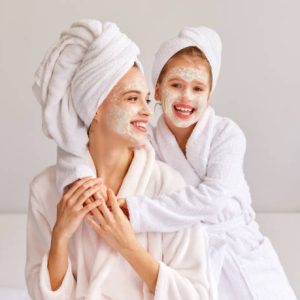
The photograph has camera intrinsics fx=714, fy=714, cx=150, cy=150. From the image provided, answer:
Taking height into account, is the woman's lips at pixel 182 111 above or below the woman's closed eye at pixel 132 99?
below

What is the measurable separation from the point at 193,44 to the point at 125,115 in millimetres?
351

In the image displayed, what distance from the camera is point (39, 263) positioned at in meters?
1.71

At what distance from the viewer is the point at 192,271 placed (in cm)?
163

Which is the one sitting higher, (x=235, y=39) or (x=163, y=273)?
(x=235, y=39)

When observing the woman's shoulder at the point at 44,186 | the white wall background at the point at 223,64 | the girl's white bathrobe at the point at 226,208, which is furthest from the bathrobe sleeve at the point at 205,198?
the white wall background at the point at 223,64

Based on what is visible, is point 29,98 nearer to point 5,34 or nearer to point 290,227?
point 5,34

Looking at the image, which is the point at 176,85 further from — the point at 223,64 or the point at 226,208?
the point at 223,64

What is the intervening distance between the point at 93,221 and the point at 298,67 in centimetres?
162

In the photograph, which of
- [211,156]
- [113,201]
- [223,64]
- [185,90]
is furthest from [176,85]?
[223,64]

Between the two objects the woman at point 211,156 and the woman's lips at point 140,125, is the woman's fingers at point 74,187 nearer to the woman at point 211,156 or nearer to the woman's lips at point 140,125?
the woman's lips at point 140,125

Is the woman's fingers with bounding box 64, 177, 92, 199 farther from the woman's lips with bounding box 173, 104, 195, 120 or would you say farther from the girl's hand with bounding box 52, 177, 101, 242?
the woman's lips with bounding box 173, 104, 195, 120

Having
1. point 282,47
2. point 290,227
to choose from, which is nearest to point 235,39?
point 282,47

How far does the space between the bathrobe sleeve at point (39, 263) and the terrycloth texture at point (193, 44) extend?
0.49 metres

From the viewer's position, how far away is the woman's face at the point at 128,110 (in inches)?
64.5
